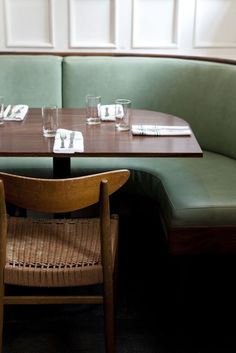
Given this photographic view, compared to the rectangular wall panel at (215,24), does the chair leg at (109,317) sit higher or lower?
lower

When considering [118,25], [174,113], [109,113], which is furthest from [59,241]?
[118,25]

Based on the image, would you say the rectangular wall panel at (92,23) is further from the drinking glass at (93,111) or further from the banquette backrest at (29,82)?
the drinking glass at (93,111)

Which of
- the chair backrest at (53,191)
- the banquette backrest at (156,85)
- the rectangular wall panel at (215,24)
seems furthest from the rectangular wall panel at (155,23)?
the chair backrest at (53,191)

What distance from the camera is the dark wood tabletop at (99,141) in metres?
1.73

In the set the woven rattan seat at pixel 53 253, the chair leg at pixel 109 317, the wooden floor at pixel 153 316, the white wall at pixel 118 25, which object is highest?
the white wall at pixel 118 25

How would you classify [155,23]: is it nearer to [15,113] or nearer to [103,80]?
[103,80]

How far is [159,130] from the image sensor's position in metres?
1.97

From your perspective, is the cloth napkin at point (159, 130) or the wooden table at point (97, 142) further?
the cloth napkin at point (159, 130)

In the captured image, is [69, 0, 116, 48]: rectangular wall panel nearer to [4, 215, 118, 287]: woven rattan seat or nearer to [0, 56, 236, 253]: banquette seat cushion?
[0, 56, 236, 253]: banquette seat cushion

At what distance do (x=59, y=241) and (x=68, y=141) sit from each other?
1.19 feet

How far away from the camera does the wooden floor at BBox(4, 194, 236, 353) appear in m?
1.81

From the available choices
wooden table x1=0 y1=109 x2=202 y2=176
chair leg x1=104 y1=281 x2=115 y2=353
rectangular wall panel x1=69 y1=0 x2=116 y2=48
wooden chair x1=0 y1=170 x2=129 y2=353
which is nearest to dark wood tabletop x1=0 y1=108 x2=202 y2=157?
wooden table x1=0 y1=109 x2=202 y2=176

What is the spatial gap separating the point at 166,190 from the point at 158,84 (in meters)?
0.83

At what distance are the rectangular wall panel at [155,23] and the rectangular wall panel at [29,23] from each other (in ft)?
1.79
